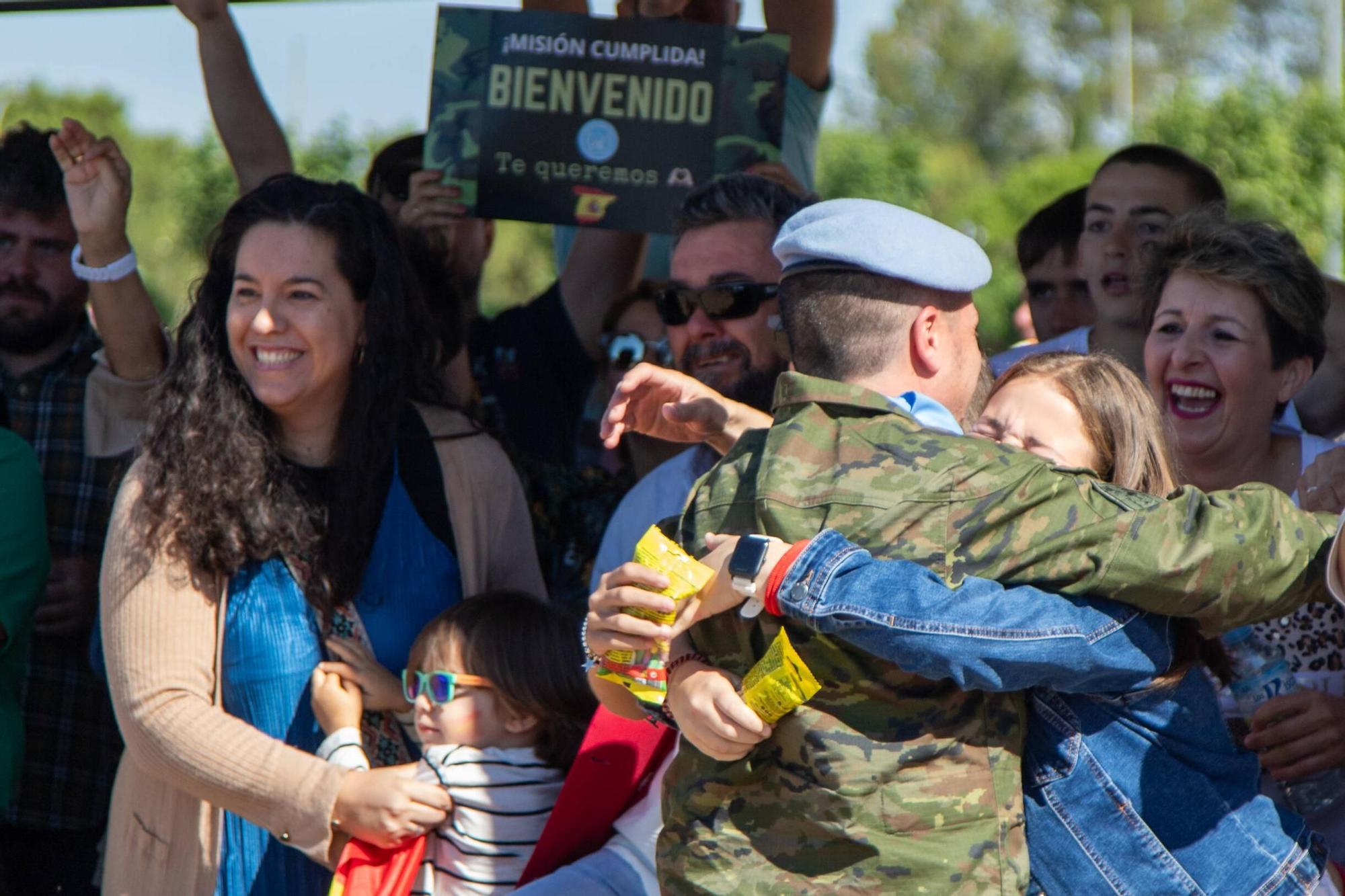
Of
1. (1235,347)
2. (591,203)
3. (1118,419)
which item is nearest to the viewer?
(1118,419)

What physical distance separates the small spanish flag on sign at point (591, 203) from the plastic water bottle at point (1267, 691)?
2004 mm

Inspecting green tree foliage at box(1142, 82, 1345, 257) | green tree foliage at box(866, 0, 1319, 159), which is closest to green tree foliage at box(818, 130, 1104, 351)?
green tree foliage at box(1142, 82, 1345, 257)

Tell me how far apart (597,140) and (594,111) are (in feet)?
0.27

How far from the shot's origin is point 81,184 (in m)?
3.82

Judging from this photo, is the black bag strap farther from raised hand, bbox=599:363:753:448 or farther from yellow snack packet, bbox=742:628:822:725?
yellow snack packet, bbox=742:628:822:725

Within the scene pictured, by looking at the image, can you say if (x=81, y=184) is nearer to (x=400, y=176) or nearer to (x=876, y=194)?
(x=400, y=176)

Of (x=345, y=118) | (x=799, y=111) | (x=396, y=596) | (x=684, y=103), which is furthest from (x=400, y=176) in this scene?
(x=345, y=118)

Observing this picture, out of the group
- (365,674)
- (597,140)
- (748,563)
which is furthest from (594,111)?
(748,563)

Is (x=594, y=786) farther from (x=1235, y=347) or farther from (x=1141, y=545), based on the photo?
(x=1235, y=347)

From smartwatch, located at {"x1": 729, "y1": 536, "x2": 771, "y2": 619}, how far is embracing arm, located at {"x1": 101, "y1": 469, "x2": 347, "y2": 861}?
→ 1.20 m

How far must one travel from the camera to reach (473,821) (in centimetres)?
306

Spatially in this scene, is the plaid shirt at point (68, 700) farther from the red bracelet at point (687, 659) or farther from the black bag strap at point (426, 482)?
the red bracelet at point (687, 659)

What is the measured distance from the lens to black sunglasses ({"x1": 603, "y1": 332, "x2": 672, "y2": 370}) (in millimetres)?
4297

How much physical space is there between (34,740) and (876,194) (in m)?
33.8
